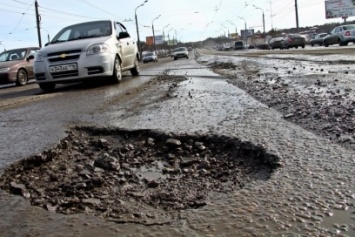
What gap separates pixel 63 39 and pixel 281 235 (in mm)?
7724

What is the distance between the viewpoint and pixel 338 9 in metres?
60.8

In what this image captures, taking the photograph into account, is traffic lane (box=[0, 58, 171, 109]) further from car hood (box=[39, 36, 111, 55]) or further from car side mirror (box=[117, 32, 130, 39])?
car side mirror (box=[117, 32, 130, 39])

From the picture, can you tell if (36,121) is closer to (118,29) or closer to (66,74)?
(66,74)

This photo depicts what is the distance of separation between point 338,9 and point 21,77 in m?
59.1

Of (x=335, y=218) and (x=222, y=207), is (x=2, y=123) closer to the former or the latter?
(x=222, y=207)

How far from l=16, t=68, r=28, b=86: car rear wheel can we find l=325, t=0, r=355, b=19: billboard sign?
58.3m

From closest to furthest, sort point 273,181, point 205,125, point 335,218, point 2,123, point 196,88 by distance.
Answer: point 335,218
point 273,181
point 205,125
point 2,123
point 196,88

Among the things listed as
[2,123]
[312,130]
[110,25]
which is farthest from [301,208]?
[110,25]

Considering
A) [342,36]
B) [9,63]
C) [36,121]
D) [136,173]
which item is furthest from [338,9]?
[136,173]

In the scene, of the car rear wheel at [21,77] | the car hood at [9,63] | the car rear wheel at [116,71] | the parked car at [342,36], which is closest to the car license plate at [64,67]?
the car rear wheel at [116,71]

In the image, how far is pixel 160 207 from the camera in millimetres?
1769

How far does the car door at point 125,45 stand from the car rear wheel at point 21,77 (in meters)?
5.17

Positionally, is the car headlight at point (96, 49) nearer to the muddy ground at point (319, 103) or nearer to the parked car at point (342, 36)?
the muddy ground at point (319, 103)

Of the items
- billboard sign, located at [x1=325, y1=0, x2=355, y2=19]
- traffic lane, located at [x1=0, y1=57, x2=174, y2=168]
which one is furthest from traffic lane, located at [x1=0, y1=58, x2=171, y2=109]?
billboard sign, located at [x1=325, y1=0, x2=355, y2=19]
